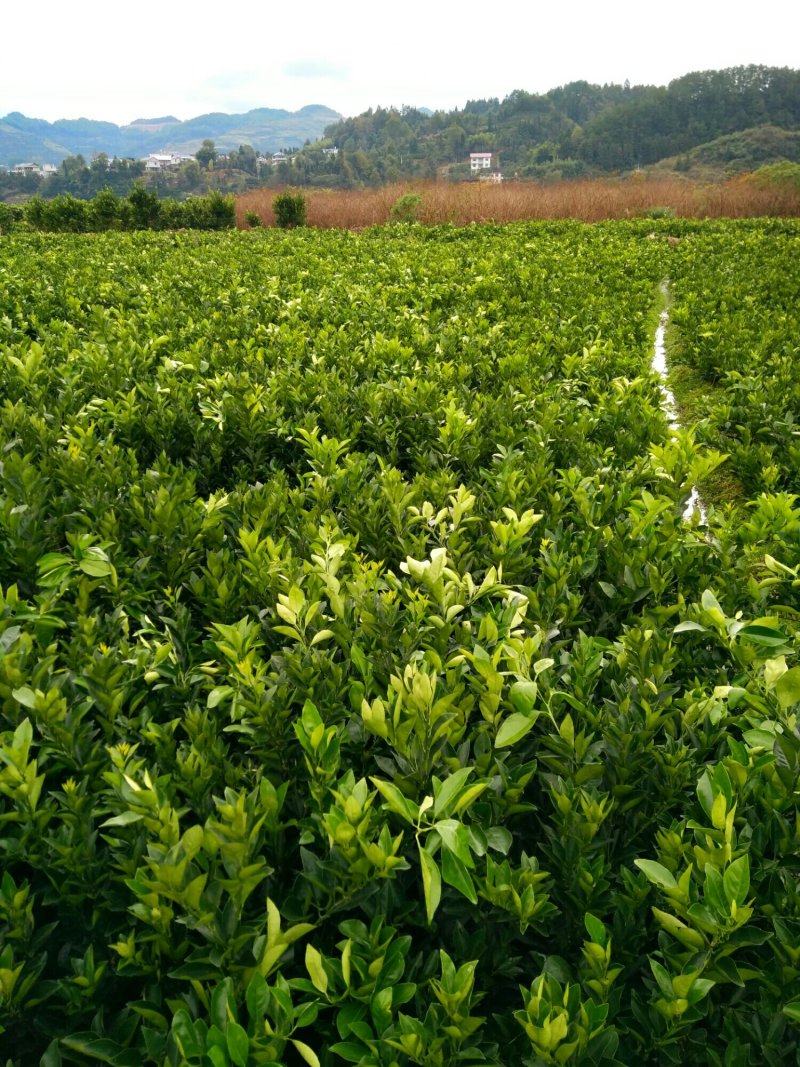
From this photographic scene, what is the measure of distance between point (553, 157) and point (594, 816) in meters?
99.7

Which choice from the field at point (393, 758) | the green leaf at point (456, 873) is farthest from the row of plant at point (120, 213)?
the green leaf at point (456, 873)

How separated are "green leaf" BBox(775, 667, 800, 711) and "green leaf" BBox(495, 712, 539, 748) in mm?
634

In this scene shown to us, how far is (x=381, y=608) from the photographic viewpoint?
2.05 meters

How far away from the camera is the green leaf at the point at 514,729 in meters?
1.51

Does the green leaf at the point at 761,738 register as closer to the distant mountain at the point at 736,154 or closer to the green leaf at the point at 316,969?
the green leaf at the point at 316,969

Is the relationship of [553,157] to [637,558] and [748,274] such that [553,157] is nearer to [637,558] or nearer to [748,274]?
[748,274]

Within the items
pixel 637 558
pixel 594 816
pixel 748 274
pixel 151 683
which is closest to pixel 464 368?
pixel 637 558

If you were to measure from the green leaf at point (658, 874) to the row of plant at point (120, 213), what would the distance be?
30664 mm

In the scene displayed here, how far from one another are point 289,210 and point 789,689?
2970 cm

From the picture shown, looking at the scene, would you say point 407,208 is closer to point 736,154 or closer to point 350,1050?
point 350,1050

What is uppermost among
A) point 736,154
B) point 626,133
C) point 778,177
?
point 626,133

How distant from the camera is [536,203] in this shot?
2791cm

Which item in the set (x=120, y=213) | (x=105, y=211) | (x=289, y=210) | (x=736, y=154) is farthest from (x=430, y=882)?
(x=736, y=154)

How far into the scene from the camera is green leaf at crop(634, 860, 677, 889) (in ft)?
4.35
